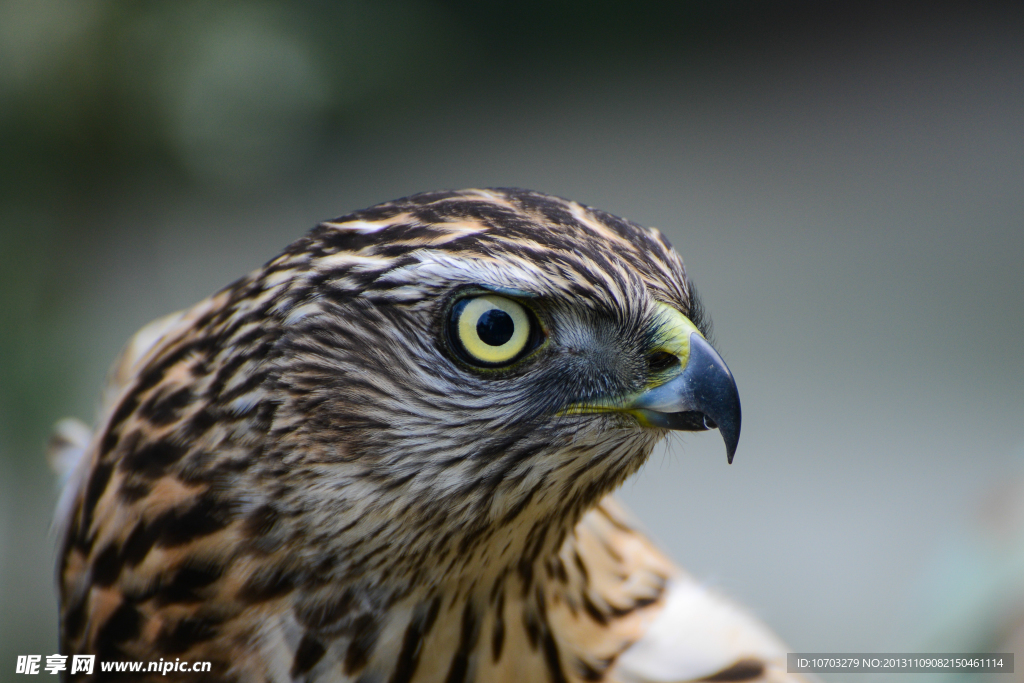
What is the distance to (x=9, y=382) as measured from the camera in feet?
9.62

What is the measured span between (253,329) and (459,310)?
1.30 ft

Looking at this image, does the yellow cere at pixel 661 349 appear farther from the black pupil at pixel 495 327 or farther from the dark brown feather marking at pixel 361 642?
the dark brown feather marking at pixel 361 642

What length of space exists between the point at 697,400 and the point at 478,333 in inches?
13.5

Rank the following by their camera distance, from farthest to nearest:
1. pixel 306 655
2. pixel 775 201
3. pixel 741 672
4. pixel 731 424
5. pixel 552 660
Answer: pixel 775 201
pixel 741 672
pixel 552 660
pixel 306 655
pixel 731 424

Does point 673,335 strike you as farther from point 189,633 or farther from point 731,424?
point 189,633

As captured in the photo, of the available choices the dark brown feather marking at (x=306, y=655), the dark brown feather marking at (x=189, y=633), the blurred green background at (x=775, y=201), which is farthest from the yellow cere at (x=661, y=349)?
the blurred green background at (x=775, y=201)

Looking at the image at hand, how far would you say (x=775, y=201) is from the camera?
5.57 m

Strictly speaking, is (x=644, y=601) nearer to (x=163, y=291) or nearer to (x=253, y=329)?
(x=253, y=329)

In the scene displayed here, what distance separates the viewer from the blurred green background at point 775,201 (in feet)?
15.8

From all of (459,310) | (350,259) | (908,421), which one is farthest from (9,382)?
(908,421)

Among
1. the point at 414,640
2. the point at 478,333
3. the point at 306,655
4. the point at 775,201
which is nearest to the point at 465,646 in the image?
the point at 414,640

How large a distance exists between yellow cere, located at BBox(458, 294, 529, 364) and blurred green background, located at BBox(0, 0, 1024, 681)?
3151mm

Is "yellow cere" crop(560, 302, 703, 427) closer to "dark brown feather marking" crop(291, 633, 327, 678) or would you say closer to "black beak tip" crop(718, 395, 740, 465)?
"black beak tip" crop(718, 395, 740, 465)

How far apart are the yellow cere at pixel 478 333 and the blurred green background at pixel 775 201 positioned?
3.15m
